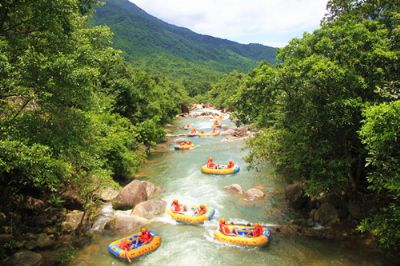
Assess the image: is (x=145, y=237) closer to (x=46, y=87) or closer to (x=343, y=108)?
(x=46, y=87)

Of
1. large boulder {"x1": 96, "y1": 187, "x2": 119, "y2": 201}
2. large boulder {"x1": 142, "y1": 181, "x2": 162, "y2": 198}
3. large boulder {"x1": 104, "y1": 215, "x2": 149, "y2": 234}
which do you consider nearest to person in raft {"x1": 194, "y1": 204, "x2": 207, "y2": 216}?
large boulder {"x1": 104, "y1": 215, "x2": 149, "y2": 234}

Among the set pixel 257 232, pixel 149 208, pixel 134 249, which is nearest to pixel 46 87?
pixel 134 249

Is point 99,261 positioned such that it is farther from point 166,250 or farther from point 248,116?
point 248,116

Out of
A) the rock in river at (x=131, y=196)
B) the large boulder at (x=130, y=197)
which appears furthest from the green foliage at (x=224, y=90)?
the large boulder at (x=130, y=197)

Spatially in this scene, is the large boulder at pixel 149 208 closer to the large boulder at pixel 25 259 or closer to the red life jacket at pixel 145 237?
the red life jacket at pixel 145 237

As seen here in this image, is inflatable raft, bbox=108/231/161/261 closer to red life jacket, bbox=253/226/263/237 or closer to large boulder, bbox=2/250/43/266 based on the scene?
large boulder, bbox=2/250/43/266

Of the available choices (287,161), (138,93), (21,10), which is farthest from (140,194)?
(138,93)
